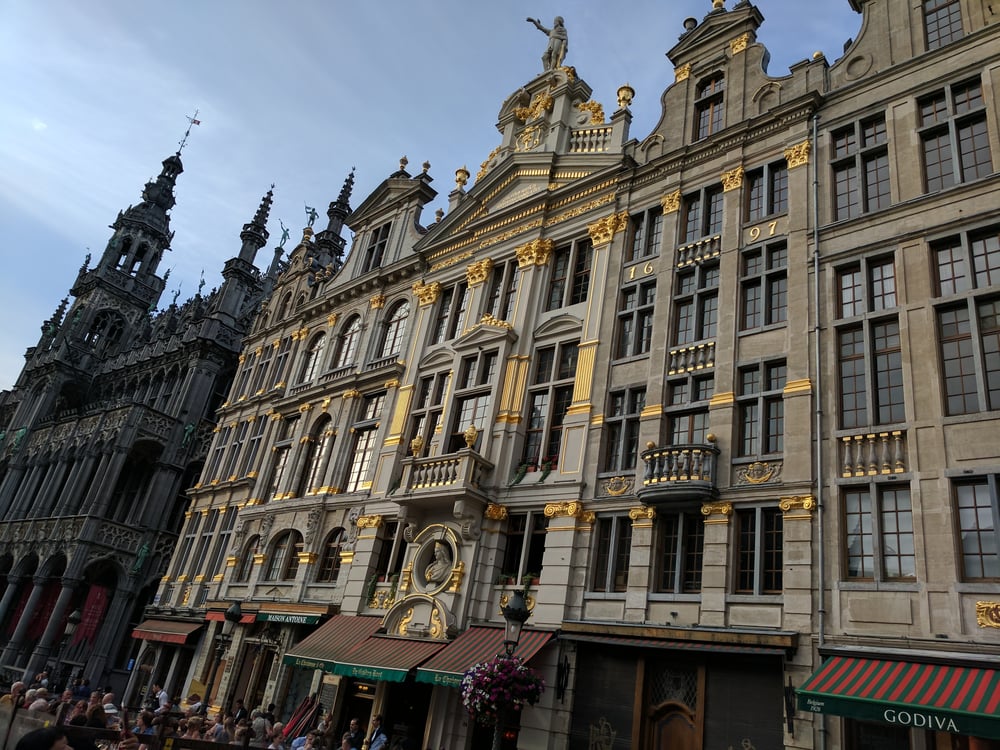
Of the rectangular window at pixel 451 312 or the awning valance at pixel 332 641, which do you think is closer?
the awning valance at pixel 332 641

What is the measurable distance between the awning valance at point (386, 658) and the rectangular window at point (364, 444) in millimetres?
7537

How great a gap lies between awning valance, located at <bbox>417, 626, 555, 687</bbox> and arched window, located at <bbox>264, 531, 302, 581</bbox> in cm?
1160

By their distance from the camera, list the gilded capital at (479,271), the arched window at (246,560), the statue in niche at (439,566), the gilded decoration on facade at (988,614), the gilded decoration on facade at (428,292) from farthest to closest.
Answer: the arched window at (246,560) → the gilded decoration on facade at (428,292) → the gilded capital at (479,271) → the statue in niche at (439,566) → the gilded decoration on facade at (988,614)

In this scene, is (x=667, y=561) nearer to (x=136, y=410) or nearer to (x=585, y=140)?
(x=585, y=140)

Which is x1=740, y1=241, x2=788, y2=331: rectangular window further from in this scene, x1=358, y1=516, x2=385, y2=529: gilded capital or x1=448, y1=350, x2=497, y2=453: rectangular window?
x1=358, y1=516, x2=385, y2=529: gilded capital

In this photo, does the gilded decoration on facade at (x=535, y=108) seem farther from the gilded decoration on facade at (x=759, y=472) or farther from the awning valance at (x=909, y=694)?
the awning valance at (x=909, y=694)

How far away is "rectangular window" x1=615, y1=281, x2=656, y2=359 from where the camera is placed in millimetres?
22938

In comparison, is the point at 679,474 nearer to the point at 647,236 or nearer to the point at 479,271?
the point at 647,236

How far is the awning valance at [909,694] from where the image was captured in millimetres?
12117

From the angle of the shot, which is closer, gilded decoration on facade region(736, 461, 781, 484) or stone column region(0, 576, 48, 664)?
gilded decoration on facade region(736, 461, 781, 484)

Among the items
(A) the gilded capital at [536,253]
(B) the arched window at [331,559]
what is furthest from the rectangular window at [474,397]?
(B) the arched window at [331,559]

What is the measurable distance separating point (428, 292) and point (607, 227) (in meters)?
9.20

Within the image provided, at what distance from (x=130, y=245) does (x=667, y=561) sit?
62430 mm

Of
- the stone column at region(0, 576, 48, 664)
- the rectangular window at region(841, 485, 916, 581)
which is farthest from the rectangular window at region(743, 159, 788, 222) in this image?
the stone column at region(0, 576, 48, 664)
